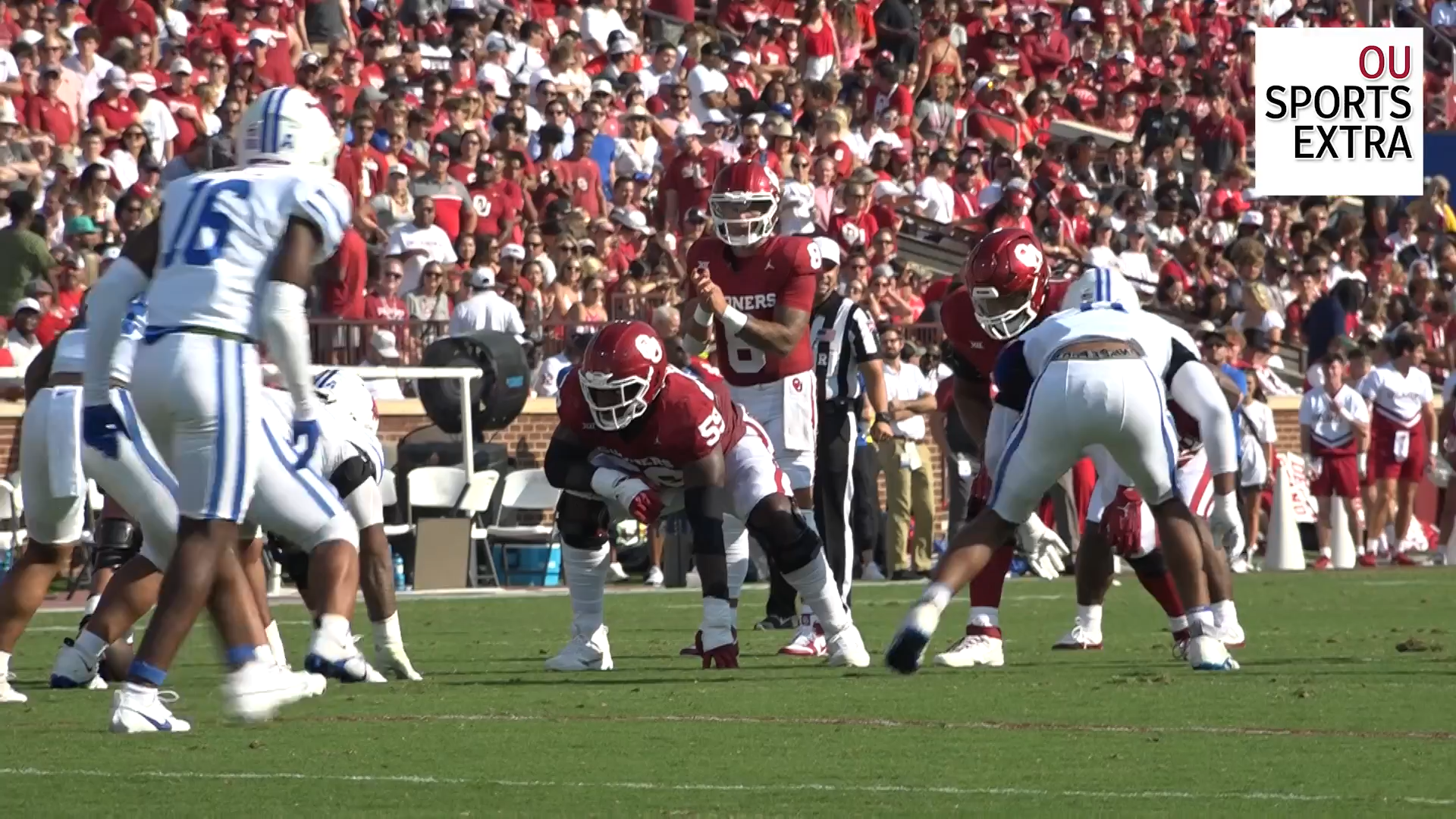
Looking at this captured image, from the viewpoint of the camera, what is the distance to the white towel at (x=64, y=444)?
9.54 meters

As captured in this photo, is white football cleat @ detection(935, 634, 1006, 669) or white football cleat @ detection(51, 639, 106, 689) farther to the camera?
white football cleat @ detection(935, 634, 1006, 669)

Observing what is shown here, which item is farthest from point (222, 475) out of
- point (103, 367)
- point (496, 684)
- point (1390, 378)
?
point (1390, 378)

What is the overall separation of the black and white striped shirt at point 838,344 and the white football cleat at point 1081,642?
2.07 m

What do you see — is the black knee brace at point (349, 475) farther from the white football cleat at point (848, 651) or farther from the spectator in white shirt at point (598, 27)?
the spectator in white shirt at point (598, 27)

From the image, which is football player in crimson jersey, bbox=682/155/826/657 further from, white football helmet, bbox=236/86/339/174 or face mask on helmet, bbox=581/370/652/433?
white football helmet, bbox=236/86/339/174

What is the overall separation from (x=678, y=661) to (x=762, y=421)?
4.15 feet

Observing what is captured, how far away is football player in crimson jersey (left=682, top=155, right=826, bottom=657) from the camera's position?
39.1ft

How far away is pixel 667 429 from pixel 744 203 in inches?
74.8

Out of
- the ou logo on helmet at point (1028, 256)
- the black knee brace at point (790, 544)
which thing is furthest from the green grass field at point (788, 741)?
the ou logo on helmet at point (1028, 256)

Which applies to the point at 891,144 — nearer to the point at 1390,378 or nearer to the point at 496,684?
the point at 1390,378

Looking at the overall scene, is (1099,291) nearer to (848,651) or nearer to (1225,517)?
(1225,517)

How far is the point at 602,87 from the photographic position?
24312 mm

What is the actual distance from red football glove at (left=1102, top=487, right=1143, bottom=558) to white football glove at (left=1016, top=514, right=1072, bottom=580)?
241 inches

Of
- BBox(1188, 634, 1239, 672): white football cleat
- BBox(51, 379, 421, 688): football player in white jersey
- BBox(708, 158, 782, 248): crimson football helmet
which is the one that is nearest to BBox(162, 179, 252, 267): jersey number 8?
BBox(51, 379, 421, 688): football player in white jersey
